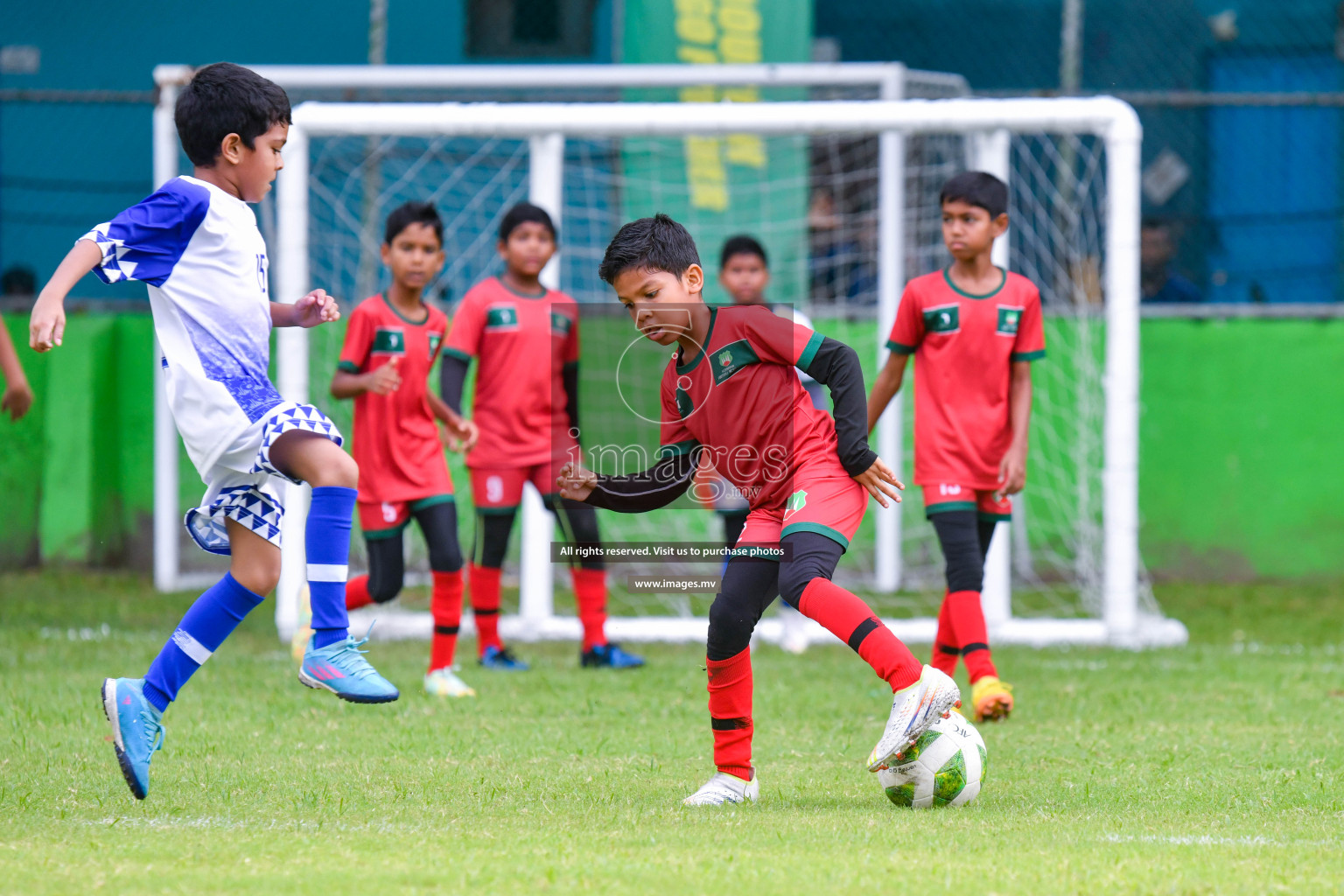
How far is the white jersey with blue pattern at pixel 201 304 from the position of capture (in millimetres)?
3631

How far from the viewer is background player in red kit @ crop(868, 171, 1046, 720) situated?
5.31m

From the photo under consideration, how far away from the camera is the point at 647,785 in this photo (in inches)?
156

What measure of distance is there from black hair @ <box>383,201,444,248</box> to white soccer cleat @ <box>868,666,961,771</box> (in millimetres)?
3245

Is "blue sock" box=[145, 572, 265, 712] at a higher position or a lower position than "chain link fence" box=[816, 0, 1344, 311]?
lower

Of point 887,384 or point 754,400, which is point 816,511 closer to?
point 754,400

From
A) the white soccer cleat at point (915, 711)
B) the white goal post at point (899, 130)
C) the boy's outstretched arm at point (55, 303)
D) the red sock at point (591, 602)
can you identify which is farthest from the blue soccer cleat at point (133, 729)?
the white goal post at point (899, 130)

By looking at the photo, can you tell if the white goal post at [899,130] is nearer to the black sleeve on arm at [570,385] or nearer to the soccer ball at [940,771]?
the black sleeve on arm at [570,385]

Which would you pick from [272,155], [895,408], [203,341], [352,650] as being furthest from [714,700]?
[895,408]

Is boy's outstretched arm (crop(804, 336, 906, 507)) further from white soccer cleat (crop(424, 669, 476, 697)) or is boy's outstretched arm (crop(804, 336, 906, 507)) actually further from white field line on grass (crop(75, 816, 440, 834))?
white soccer cleat (crop(424, 669, 476, 697))

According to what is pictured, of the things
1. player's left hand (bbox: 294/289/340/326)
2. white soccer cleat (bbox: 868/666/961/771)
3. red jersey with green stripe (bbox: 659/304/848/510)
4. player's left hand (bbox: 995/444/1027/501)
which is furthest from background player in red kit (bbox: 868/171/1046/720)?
player's left hand (bbox: 294/289/340/326)

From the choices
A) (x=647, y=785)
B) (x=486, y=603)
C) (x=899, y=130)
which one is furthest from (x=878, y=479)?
(x=899, y=130)

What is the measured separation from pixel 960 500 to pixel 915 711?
2058 mm

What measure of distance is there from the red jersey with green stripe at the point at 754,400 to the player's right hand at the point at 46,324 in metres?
1.46

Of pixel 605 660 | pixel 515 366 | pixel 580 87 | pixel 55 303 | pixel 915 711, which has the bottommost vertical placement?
pixel 605 660
